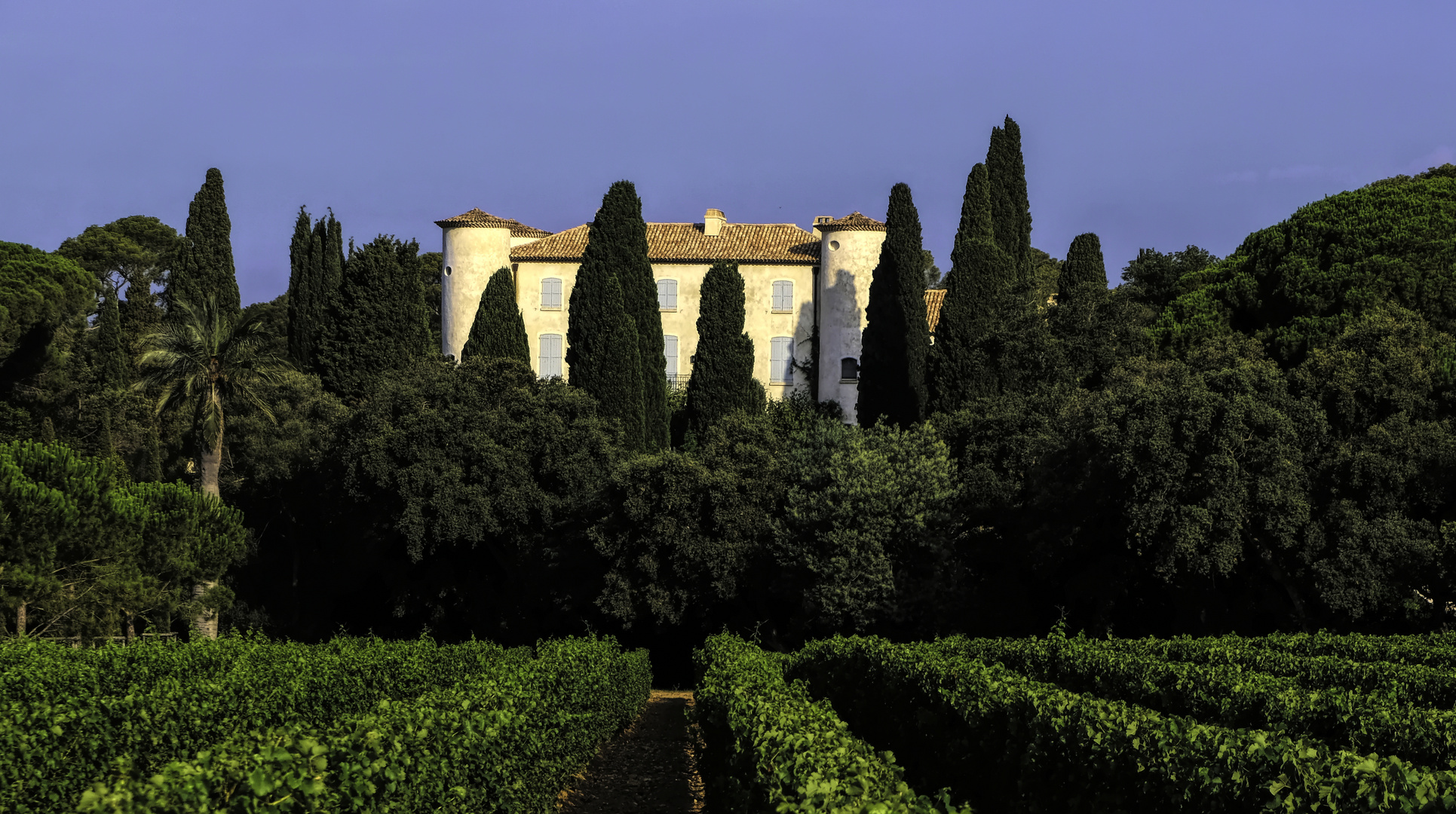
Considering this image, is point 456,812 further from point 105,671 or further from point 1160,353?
point 1160,353

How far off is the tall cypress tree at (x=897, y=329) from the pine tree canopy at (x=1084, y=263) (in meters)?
5.88

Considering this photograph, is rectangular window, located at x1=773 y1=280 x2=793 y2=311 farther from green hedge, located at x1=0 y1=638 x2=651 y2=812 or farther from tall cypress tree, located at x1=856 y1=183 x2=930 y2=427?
green hedge, located at x1=0 y1=638 x2=651 y2=812

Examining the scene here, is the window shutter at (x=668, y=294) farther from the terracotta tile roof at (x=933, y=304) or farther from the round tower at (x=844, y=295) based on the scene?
the terracotta tile roof at (x=933, y=304)

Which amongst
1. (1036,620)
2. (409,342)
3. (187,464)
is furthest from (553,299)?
(1036,620)

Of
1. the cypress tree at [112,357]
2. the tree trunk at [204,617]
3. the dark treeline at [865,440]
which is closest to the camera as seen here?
the dark treeline at [865,440]

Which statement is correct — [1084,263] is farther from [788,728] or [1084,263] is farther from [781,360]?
[788,728]

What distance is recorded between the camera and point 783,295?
6231 cm

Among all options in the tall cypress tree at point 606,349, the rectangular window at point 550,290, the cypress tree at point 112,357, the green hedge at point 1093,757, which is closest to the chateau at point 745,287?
the rectangular window at point 550,290

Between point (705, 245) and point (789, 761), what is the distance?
56.0m

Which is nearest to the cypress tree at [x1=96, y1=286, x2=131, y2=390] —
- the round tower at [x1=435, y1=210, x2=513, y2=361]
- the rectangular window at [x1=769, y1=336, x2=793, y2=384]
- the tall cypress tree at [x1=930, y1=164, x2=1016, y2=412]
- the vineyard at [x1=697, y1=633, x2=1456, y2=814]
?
the round tower at [x1=435, y1=210, x2=513, y2=361]

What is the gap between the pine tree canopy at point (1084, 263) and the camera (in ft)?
172

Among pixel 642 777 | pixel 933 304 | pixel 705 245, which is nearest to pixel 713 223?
pixel 705 245

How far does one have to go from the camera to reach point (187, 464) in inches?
2111

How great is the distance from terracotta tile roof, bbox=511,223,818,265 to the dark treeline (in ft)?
26.2
